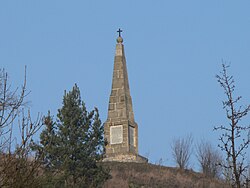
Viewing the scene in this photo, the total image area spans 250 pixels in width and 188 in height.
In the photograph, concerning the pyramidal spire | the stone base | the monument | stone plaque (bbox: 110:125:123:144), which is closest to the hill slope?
the stone base

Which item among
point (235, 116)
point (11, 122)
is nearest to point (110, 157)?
point (235, 116)

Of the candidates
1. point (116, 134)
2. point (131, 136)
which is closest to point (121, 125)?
point (116, 134)

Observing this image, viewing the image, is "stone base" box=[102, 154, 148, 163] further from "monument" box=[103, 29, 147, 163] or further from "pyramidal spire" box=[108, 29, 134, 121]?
"pyramidal spire" box=[108, 29, 134, 121]

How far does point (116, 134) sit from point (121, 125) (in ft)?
1.89

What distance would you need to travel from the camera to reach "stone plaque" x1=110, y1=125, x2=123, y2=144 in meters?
37.8

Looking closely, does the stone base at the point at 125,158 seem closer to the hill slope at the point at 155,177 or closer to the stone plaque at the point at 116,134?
the hill slope at the point at 155,177

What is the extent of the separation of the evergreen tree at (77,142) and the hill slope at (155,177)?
603 centimetres

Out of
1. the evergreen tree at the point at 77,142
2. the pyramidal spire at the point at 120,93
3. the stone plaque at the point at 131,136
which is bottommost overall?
the evergreen tree at the point at 77,142

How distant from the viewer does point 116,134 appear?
125 ft

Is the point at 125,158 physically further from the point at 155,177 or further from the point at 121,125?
the point at 155,177

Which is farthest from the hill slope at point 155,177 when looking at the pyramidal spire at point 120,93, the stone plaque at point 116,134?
the pyramidal spire at point 120,93

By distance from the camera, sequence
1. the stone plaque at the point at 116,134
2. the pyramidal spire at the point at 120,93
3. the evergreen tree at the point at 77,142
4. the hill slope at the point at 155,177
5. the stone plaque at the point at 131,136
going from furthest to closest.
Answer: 1. the pyramidal spire at the point at 120,93
2. the stone plaque at the point at 131,136
3. the stone plaque at the point at 116,134
4. the hill slope at the point at 155,177
5. the evergreen tree at the point at 77,142

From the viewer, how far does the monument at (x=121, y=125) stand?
37.8 meters

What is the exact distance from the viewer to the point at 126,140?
3756 centimetres
